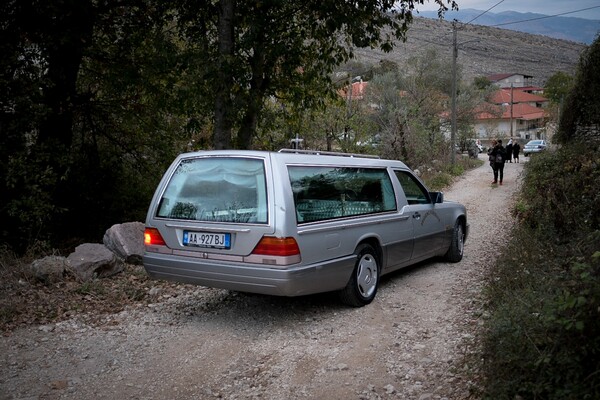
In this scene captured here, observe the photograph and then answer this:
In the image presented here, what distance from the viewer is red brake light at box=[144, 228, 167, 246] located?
5602mm

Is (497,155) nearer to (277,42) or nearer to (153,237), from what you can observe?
(277,42)

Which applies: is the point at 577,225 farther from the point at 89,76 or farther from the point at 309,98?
the point at 89,76

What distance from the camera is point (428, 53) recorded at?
150ft

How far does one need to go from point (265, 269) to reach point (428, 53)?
145 ft

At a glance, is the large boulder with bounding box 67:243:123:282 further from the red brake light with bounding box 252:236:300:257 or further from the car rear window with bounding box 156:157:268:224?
the red brake light with bounding box 252:236:300:257

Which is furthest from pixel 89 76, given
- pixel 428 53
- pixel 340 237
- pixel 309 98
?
pixel 428 53

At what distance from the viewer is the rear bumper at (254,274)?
4945mm

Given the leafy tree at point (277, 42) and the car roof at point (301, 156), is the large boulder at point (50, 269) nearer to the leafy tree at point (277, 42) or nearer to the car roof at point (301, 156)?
the car roof at point (301, 156)

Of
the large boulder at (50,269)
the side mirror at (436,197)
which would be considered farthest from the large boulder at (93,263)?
the side mirror at (436,197)

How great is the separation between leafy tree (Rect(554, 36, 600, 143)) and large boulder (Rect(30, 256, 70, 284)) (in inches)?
479

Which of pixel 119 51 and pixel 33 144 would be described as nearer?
pixel 33 144

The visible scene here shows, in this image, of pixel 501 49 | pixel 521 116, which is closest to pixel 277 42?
pixel 521 116

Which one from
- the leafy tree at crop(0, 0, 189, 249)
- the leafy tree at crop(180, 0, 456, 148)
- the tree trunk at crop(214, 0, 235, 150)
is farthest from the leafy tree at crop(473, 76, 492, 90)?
the tree trunk at crop(214, 0, 235, 150)

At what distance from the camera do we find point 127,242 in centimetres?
801
